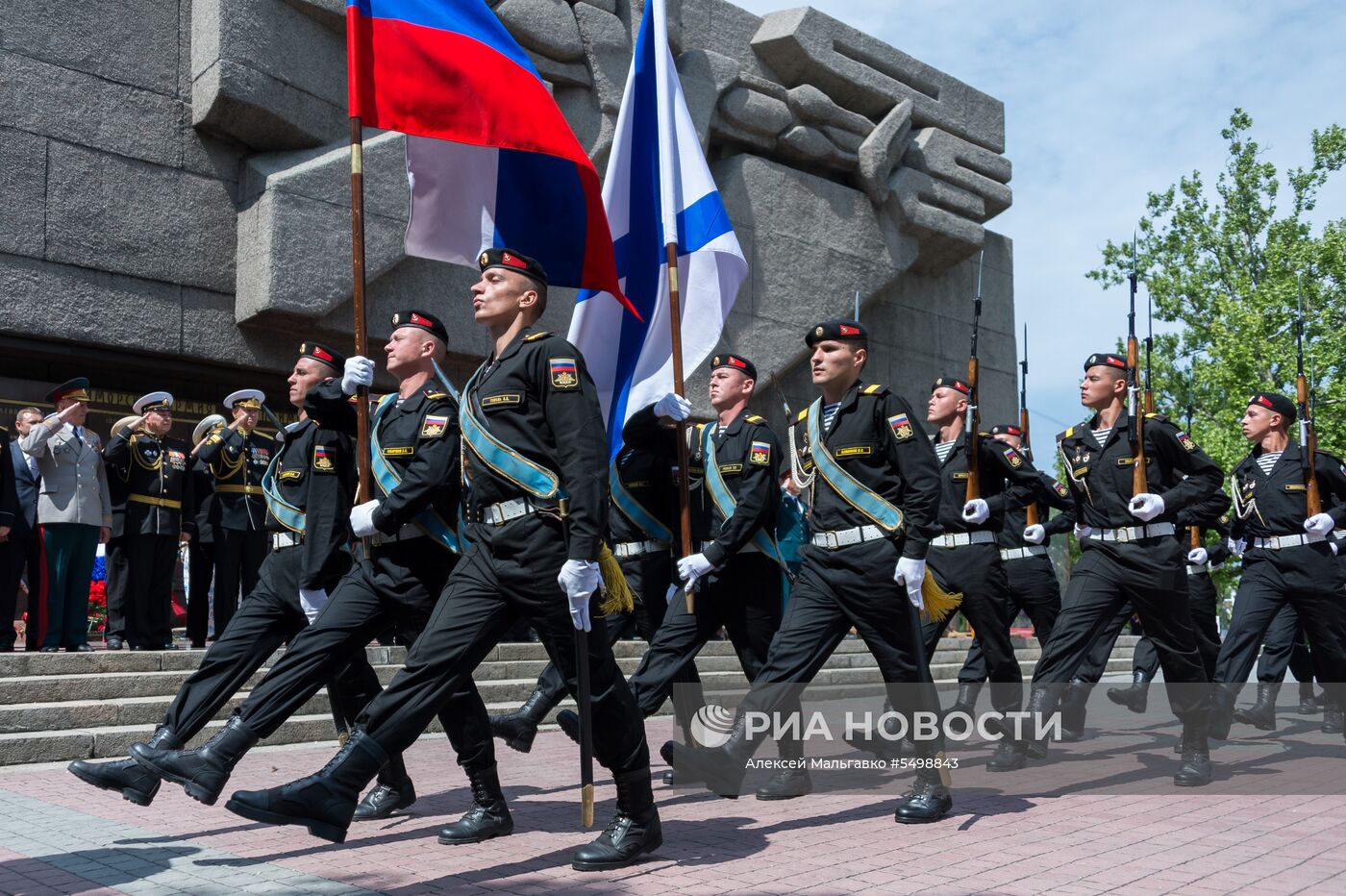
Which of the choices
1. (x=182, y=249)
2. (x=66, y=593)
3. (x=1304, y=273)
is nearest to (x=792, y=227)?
(x=182, y=249)

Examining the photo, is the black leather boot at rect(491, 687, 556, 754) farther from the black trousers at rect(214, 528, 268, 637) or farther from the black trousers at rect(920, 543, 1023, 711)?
the black trousers at rect(214, 528, 268, 637)

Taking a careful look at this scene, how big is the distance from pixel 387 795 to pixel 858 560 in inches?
91.1

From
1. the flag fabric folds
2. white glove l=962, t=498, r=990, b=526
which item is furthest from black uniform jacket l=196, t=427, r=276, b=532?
white glove l=962, t=498, r=990, b=526

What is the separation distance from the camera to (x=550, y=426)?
477cm

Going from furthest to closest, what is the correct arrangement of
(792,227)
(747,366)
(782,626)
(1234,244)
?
(1234,244)
(792,227)
(747,366)
(782,626)

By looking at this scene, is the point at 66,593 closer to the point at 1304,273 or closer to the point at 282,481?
the point at 282,481

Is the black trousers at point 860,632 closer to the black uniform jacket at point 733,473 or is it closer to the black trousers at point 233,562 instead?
the black uniform jacket at point 733,473

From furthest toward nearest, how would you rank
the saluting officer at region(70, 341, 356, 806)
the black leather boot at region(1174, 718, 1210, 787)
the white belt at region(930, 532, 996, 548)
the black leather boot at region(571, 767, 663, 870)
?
1. the white belt at region(930, 532, 996, 548)
2. the black leather boot at region(1174, 718, 1210, 787)
3. the saluting officer at region(70, 341, 356, 806)
4. the black leather boot at region(571, 767, 663, 870)

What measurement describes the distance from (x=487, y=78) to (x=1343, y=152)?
107 feet

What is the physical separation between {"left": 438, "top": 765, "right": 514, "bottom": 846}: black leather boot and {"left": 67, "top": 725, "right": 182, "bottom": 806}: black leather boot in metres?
1.15

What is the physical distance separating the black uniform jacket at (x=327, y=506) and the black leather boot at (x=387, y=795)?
0.89 meters

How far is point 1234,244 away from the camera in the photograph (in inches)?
1340

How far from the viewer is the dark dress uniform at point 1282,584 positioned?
27.7 ft

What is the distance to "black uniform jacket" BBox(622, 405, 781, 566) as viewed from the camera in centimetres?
659
